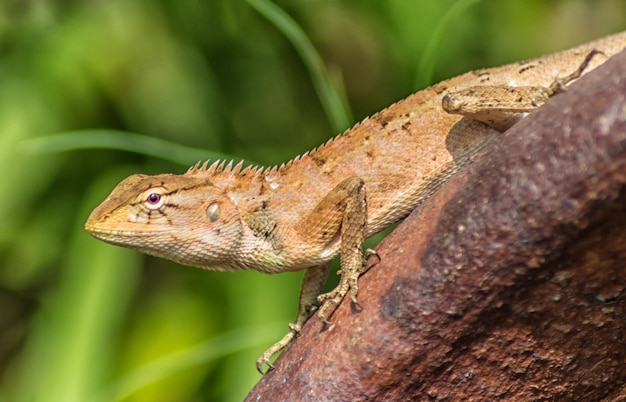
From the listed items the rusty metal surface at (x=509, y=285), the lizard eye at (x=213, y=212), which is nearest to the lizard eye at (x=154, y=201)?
the lizard eye at (x=213, y=212)

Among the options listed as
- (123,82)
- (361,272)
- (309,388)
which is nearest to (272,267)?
(361,272)

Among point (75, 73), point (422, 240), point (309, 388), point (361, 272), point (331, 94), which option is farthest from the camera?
point (75, 73)

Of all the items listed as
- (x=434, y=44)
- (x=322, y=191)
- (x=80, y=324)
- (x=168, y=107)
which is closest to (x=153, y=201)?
(x=322, y=191)

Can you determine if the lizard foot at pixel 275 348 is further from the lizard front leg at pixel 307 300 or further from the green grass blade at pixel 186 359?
the green grass blade at pixel 186 359

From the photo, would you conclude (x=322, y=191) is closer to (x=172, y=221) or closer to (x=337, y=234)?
(x=337, y=234)

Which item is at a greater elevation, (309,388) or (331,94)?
(331,94)

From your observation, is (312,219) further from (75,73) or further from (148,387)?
(75,73)
